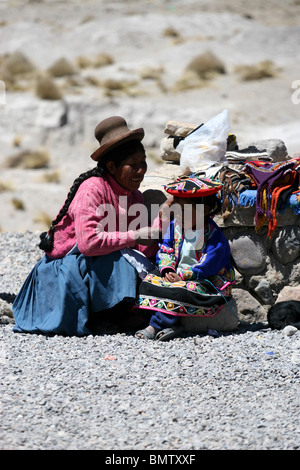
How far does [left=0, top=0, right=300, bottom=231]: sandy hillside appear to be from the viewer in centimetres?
1639

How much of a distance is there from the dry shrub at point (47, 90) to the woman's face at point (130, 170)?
590 inches

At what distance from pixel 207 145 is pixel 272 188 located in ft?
2.27

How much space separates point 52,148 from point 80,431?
14.8m

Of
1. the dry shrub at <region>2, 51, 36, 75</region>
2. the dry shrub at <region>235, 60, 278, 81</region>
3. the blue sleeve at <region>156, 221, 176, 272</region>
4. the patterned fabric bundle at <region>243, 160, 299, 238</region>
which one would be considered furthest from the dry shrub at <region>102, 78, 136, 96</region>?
the blue sleeve at <region>156, 221, 176, 272</region>

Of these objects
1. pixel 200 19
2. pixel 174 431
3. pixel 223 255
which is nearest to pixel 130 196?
pixel 223 255

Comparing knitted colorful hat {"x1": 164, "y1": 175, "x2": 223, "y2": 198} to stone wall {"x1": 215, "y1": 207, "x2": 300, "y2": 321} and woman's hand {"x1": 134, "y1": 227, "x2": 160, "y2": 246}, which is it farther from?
stone wall {"x1": 215, "y1": 207, "x2": 300, "y2": 321}

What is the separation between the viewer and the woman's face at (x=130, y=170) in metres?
4.73

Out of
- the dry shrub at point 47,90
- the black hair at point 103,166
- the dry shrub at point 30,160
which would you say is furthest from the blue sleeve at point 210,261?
the dry shrub at point 47,90

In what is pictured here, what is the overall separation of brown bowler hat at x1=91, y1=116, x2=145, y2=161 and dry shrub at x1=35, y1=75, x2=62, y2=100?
14.8 metres

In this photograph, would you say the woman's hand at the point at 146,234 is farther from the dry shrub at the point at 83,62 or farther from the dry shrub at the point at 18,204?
the dry shrub at the point at 83,62

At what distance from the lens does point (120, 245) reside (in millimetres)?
4641

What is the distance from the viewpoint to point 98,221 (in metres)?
4.69

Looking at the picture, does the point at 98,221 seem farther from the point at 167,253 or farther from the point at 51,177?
the point at 51,177

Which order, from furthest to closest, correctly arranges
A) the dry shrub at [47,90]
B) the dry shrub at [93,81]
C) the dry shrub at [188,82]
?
the dry shrub at [93,81]
the dry shrub at [188,82]
the dry shrub at [47,90]
